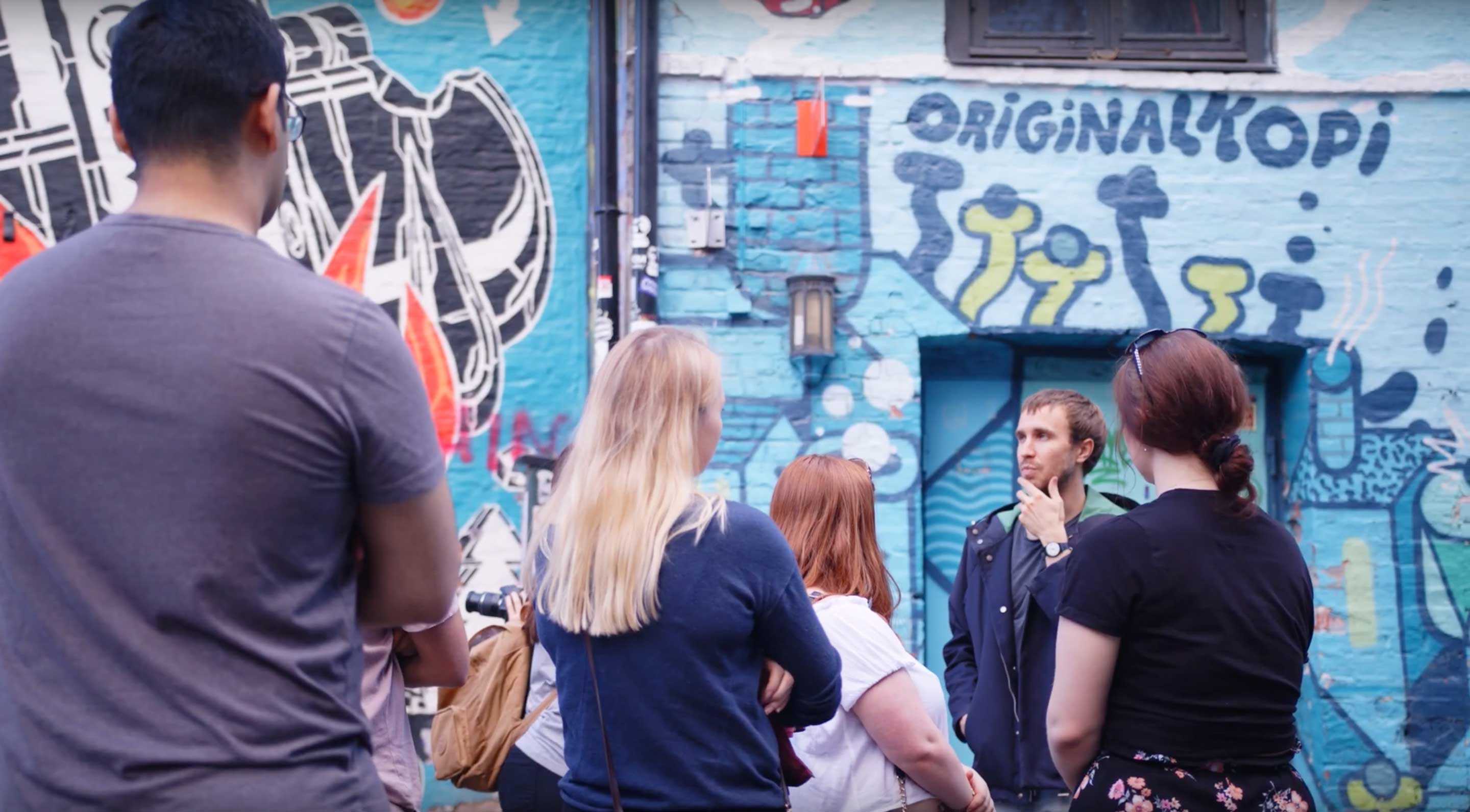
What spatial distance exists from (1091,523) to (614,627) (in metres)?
1.96

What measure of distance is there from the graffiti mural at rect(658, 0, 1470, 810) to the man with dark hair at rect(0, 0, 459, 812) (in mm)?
4600

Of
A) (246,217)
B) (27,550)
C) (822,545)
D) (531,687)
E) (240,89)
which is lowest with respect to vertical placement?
(531,687)

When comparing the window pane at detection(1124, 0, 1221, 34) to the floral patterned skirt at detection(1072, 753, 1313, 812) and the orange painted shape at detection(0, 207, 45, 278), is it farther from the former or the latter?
the orange painted shape at detection(0, 207, 45, 278)

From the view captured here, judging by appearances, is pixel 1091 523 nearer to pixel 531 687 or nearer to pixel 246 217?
pixel 531 687

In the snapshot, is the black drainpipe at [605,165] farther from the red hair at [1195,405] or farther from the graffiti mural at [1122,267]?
the red hair at [1195,405]

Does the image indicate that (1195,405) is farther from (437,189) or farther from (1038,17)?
(437,189)

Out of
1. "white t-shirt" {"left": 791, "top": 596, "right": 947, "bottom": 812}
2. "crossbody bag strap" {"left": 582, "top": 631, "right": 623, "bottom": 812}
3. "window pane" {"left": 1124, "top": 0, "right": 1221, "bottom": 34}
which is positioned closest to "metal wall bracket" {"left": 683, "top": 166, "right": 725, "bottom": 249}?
"window pane" {"left": 1124, "top": 0, "right": 1221, "bottom": 34}

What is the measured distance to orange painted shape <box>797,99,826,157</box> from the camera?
20.6ft

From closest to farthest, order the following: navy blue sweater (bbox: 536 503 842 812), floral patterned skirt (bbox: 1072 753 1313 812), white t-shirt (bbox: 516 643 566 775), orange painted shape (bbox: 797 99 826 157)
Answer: navy blue sweater (bbox: 536 503 842 812) < floral patterned skirt (bbox: 1072 753 1313 812) < white t-shirt (bbox: 516 643 566 775) < orange painted shape (bbox: 797 99 826 157)

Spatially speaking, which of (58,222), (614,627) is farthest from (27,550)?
(58,222)

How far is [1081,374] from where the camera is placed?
6617 millimetres

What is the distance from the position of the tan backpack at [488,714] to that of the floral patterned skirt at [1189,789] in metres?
1.55

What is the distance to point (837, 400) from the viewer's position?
622cm

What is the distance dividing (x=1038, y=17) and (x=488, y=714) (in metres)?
4.79
